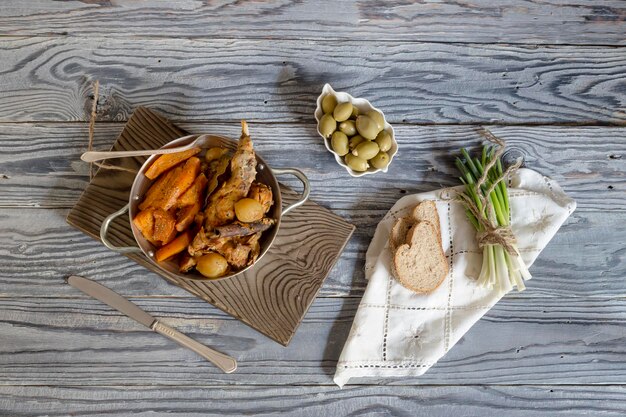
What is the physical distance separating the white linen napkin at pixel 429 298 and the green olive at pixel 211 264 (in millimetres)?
460

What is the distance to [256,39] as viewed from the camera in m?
1.61

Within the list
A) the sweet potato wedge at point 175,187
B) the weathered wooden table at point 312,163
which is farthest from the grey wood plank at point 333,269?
the sweet potato wedge at point 175,187

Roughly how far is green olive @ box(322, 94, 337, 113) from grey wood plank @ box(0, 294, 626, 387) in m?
0.57

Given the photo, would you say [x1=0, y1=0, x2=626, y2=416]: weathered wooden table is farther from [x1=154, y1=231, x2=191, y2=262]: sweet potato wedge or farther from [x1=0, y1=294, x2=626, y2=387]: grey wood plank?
[x1=154, y1=231, x2=191, y2=262]: sweet potato wedge

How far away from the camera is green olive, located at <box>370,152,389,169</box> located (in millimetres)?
1452

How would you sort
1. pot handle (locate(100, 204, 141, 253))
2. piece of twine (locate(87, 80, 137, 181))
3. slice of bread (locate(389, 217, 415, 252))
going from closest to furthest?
1. pot handle (locate(100, 204, 141, 253))
2. piece of twine (locate(87, 80, 137, 181))
3. slice of bread (locate(389, 217, 415, 252))

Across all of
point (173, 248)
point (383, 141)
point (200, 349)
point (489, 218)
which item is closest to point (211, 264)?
point (173, 248)

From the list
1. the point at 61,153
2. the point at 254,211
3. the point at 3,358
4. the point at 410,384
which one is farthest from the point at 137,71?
the point at 410,384

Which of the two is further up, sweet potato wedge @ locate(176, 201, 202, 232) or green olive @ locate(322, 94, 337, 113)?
green olive @ locate(322, 94, 337, 113)

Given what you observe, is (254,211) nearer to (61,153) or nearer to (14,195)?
(61,153)

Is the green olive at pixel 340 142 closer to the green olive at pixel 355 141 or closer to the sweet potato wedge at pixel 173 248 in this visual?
the green olive at pixel 355 141

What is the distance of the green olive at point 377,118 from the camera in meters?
1.44

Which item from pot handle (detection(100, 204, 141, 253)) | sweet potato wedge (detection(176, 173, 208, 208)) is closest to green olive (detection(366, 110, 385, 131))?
sweet potato wedge (detection(176, 173, 208, 208))

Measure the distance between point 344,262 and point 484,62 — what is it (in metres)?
0.77
